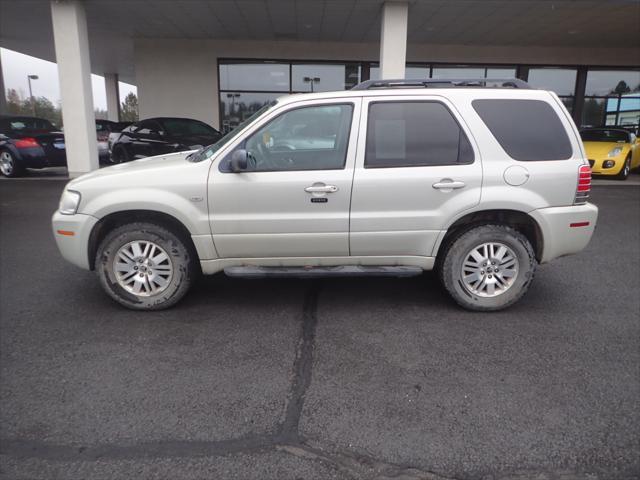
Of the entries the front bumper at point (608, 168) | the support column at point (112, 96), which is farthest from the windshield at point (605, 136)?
the support column at point (112, 96)

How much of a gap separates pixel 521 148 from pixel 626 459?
2577 millimetres

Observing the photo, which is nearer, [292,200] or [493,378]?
[493,378]

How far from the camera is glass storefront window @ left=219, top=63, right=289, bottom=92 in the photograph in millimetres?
17781

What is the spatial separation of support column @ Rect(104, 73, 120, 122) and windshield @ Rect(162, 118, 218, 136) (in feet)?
68.7

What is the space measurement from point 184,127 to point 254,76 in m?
4.72

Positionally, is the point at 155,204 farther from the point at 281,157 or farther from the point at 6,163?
the point at 6,163

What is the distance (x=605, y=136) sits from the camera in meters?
14.4

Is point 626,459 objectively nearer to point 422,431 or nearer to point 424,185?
point 422,431

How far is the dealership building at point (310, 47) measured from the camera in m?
12.5

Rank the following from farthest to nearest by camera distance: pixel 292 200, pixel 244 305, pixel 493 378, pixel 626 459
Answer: pixel 244 305
pixel 292 200
pixel 493 378
pixel 626 459

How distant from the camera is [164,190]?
4.10m

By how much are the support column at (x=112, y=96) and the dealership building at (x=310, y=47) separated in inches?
436

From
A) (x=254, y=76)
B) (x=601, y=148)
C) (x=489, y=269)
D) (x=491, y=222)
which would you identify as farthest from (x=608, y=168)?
(x=254, y=76)

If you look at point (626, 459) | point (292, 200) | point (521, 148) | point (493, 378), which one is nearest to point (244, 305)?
point (292, 200)
